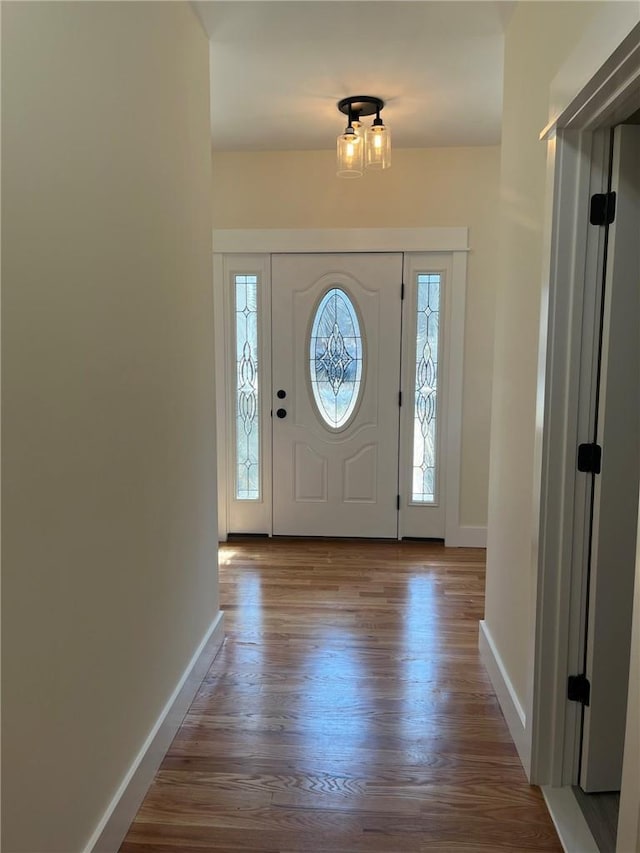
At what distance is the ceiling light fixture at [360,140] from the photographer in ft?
10.1

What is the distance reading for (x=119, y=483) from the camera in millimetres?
1654

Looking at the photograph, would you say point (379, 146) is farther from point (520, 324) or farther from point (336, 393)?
point (336, 393)

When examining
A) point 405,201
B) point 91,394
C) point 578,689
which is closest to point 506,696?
point 578,689

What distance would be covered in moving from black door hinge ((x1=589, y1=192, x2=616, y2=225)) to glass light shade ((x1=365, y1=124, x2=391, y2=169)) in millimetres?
1668

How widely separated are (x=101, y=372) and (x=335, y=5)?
1.68 meters

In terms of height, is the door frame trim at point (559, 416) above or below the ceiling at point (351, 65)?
below

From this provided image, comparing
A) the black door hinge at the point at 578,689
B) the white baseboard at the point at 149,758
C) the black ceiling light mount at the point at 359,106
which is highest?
the black ceiling light mount at the point at 359,106

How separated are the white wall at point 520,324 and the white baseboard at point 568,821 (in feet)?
0.78

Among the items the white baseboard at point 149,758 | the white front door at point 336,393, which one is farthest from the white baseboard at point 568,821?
the white front door at point 336,393

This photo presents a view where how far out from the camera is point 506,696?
7.28 feet

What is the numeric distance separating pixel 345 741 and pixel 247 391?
253cm

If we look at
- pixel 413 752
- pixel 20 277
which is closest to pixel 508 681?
pixel 413 752

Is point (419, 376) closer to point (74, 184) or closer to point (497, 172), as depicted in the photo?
point (497, 172)

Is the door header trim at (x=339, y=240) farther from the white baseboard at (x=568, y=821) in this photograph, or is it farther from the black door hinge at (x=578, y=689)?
the white baseboard at (x=568, y=821)
